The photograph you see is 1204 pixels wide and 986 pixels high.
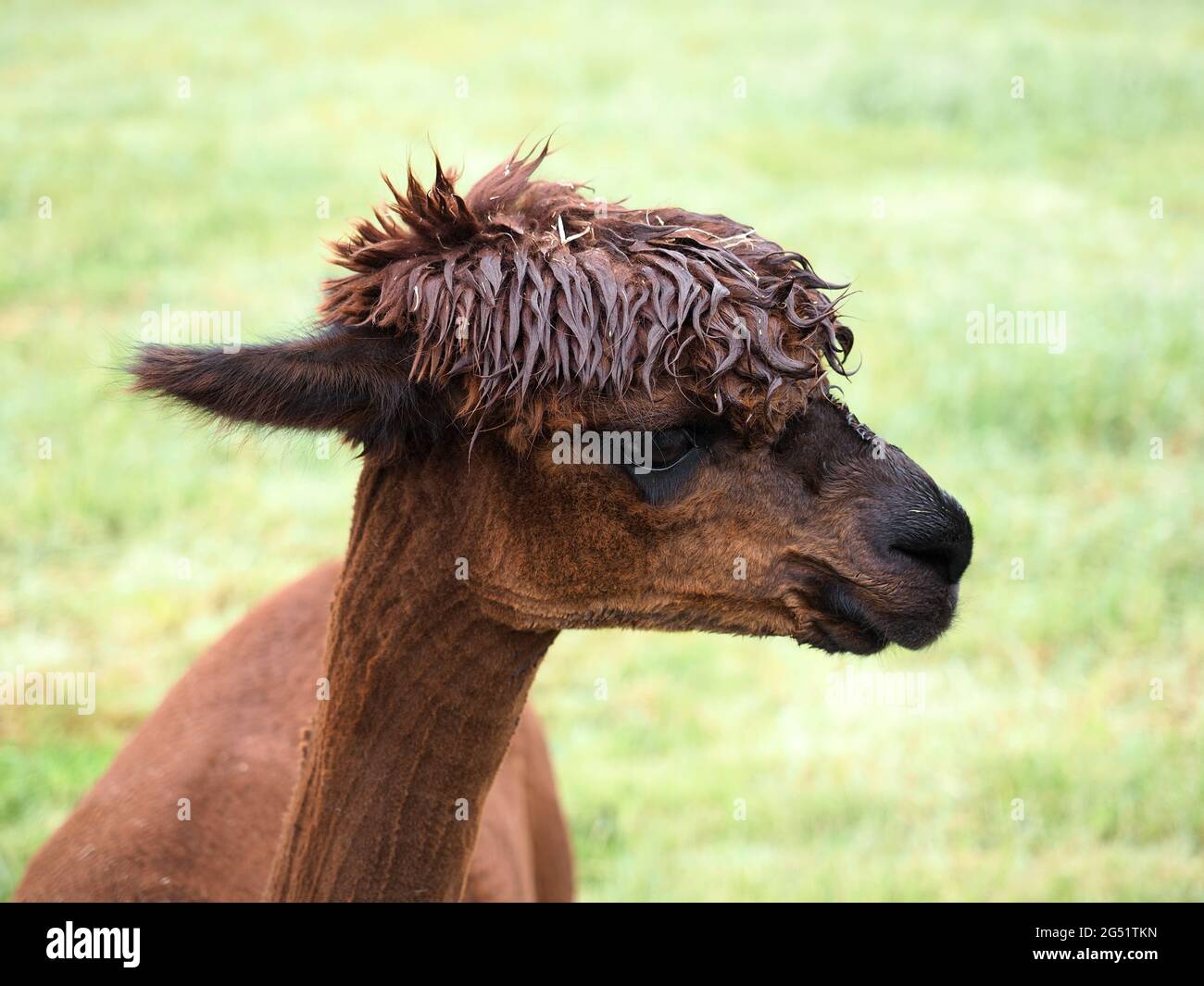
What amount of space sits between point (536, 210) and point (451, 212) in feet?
0.67

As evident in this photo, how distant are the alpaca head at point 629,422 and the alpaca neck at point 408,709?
6 centimetres

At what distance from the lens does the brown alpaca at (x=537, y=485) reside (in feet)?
8.38

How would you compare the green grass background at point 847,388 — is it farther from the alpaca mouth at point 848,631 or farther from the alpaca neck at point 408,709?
the alpaca mouth at point 848,631

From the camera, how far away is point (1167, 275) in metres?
10.9

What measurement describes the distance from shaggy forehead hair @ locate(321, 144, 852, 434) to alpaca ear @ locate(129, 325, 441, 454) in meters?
0.05

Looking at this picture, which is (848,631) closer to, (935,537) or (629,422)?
(935,537)

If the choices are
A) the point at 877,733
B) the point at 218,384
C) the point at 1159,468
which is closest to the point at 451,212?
the point at 218,384

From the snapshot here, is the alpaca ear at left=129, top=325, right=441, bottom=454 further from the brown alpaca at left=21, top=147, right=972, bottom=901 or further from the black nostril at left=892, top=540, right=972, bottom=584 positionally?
the black nostril at left=892, top=540, right=972, bottom=584

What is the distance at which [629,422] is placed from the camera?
101 inches

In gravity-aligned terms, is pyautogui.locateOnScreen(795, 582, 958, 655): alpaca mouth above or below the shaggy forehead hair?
below

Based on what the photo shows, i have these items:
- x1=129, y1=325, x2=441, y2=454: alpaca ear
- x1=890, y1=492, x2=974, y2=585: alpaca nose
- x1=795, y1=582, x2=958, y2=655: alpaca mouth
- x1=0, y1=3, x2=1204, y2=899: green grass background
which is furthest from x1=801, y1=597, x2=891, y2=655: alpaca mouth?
x1=0, y1=3, x2=1204, y2=899: green grass background

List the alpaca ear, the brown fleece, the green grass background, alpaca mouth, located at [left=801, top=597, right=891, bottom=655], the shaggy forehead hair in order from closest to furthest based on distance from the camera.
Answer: the alpaca ear, the shaggy forehead hair, alpaca mouth, located at [left=801, top=597, right=891, bottom=655], the brown fleece, the green grass background

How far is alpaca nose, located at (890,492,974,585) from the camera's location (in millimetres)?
2602

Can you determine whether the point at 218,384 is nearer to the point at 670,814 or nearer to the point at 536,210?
the point at 536,210
